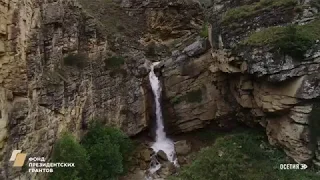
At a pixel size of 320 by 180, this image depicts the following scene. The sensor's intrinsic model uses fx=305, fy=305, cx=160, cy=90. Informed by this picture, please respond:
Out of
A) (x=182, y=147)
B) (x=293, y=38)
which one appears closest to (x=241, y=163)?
(x=182, y=147)

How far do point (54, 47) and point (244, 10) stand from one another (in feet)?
36.5

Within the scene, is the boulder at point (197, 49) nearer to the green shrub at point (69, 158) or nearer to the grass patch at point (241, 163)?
the grass patch at point (241, 163)

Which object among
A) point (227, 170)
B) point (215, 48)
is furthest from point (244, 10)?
point (227, 170)

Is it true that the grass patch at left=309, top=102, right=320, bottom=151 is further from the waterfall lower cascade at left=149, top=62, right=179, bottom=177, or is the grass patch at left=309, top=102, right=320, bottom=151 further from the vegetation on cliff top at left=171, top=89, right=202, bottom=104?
the waterfall lower cascade at left=149, top=62, right=179, bottom=177

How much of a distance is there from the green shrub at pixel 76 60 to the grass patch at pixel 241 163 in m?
8.57

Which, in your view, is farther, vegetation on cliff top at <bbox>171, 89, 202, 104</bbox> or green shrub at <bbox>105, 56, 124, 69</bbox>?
vegetation on cliff top at <bbox>171, 89, 202, 104</bbox>

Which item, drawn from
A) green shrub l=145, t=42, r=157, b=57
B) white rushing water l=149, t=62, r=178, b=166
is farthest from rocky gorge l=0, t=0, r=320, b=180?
green shrub l=145, t=42, r=157, b=57

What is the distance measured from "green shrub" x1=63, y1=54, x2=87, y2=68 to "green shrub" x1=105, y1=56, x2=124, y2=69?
2.11m

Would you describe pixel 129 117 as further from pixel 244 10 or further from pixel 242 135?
pixel 244 10

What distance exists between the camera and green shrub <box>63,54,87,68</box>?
1792 centimetres

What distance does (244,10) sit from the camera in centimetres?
1812

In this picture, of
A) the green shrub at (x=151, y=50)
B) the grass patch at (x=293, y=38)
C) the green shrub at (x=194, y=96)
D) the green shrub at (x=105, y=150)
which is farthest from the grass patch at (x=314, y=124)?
the green shrub at (x=151, y=50)

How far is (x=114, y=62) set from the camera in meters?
20.9

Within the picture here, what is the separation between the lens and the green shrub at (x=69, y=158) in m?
14.8
